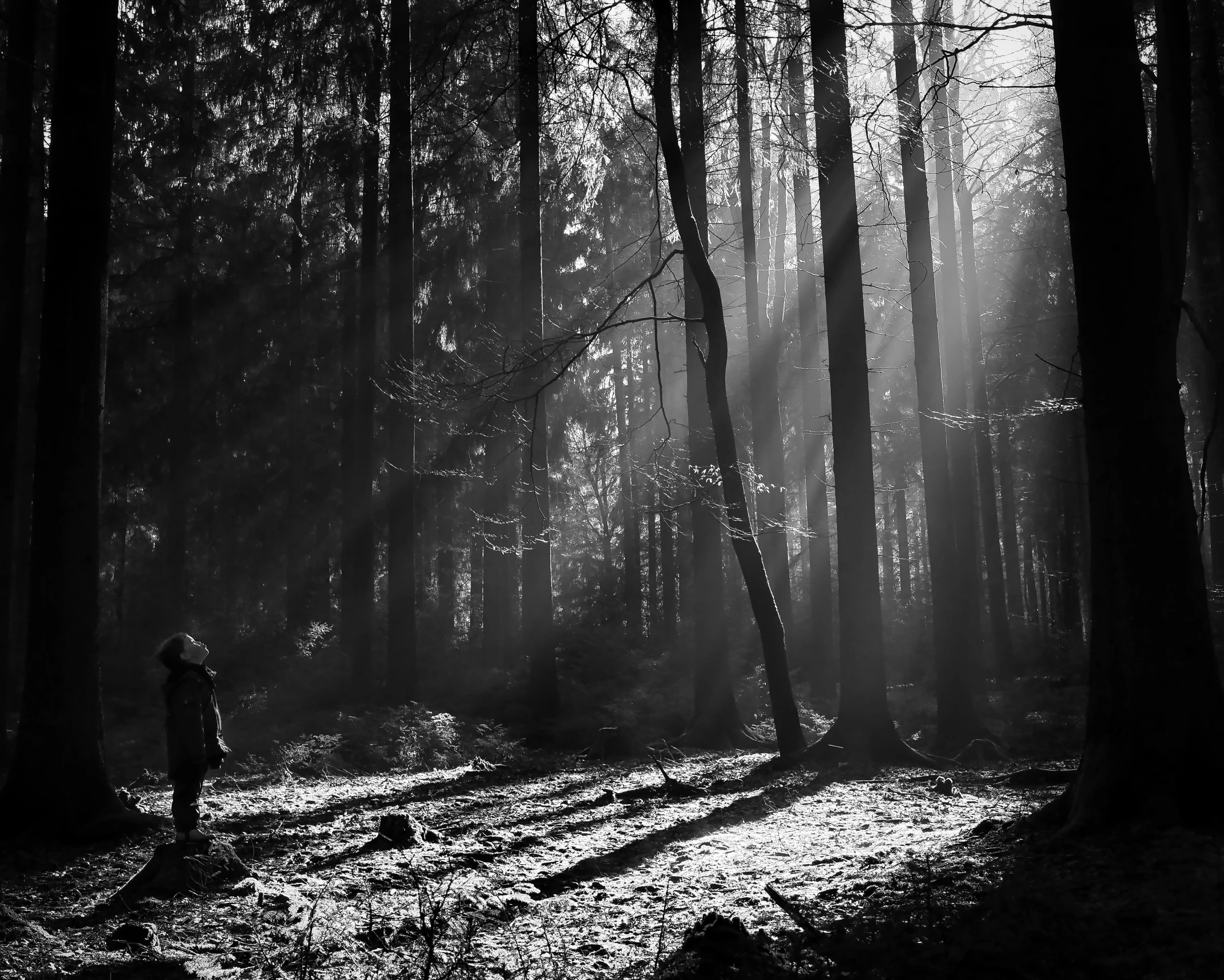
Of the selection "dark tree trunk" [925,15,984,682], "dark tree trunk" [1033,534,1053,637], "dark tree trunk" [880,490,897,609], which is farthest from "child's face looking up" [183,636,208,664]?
"dark tree trunk" [880,490,897,609]

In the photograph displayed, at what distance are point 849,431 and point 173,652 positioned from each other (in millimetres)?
8430

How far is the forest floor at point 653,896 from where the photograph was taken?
4.05m

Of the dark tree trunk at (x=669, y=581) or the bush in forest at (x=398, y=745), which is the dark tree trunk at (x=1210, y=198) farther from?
the dark tree trunk at (x=669, y=581)

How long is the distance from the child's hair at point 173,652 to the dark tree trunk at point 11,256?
22.5 ft

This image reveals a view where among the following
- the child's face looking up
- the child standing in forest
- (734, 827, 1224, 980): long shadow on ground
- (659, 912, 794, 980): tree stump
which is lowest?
(659, 912, 794, 980): tree stump

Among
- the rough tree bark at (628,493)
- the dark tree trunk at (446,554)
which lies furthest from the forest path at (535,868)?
the rough tree bark at (628,493)

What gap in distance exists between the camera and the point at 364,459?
19484 millimetres

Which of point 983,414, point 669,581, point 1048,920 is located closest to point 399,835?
point 1048,920

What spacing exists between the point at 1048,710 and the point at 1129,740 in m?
11.6

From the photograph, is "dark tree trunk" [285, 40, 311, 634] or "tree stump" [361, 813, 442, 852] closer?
"tree stump" [361, 813, 442, 852]

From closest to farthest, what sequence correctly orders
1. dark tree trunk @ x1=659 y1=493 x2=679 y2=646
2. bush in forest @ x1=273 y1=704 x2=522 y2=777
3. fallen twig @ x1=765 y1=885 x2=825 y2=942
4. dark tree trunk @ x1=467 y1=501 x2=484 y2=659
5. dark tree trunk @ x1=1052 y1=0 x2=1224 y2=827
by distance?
fallen twig @ x1=765 y1=885 x2=825 y2=942
dark tree trunk @ x1=1052 y1=0 x2=1224 y2=827
bush in forest @ x1=273 y1=704 x2=522 y2=777
dark tree trunk @ x1=467 y1=501 x2=484 y2=659
dark tree trunk @ x1=659 y1=493 x2=679 y2=646

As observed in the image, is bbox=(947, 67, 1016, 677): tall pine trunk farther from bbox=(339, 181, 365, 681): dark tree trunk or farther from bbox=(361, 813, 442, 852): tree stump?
bbox=(361, 813, 442, 852): tree stump

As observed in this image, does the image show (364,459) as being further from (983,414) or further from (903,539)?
(903,539)

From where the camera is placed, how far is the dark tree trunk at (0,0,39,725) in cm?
1238
